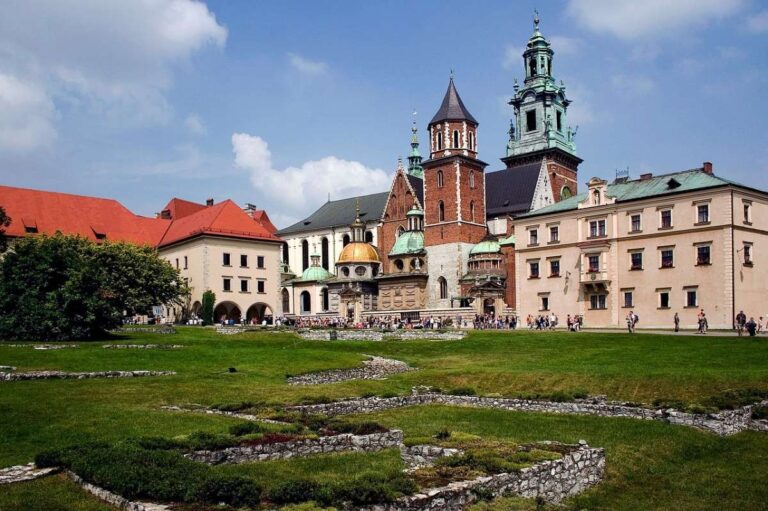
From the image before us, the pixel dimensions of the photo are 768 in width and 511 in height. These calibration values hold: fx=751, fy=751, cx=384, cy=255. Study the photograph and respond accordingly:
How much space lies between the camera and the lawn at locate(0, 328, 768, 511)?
16.1m

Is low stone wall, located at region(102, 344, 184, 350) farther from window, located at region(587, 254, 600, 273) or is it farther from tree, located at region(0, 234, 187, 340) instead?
window, located at region(587, 254, 600, 273)

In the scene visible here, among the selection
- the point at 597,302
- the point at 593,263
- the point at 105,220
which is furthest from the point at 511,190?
the point at 105,220

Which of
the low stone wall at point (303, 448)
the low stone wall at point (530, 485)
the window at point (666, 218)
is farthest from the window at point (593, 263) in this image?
the low stone wall at point (530, 485)

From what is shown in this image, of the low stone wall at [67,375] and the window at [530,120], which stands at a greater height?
the window at [530,120]

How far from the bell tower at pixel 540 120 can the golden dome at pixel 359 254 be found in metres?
25.8

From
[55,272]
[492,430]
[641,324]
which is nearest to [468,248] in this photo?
[641,324]

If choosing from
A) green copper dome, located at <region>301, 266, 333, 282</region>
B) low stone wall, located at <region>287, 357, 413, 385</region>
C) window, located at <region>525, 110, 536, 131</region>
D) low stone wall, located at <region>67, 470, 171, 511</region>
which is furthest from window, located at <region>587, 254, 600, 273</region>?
low stone wall, located at <region>67, 470, 171, 511</region>

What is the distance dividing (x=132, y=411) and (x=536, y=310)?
155 feet

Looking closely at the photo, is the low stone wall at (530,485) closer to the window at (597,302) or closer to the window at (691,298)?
the window at (691,298)

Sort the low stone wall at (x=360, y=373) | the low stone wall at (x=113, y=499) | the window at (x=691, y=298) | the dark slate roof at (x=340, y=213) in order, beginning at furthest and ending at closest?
Result: the dark slate roof at (x=340, y=213)
the window at (x=691, y=298)
the low stone wall at (x=360, y=373)
the low stone wall at (x=113, y=499)

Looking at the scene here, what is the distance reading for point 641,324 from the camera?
2259 inches

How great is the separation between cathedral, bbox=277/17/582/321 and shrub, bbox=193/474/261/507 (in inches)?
2388

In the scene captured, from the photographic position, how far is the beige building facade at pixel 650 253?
175ft

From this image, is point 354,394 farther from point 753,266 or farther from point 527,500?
point 753,266
